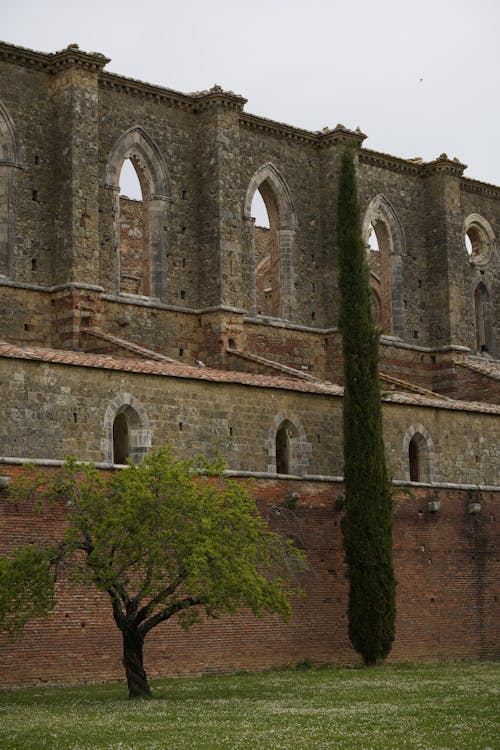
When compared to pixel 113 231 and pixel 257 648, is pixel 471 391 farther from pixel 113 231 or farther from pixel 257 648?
pixel 257 648

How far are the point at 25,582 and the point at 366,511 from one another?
8.44 meters

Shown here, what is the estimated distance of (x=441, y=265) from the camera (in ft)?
124

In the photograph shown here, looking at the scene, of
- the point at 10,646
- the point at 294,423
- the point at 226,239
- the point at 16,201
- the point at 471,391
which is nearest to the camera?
the point at 10,646

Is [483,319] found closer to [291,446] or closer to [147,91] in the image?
[147,91]

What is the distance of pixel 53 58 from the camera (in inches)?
1164

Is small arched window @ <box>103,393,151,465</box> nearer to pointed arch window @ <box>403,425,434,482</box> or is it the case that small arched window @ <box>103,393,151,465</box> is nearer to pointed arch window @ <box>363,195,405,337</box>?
pointed arch window @ <box>403,425,434,482</box>

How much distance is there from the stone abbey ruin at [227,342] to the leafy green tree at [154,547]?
240 centimetres

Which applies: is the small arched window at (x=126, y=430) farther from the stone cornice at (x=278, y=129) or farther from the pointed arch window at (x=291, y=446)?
the stone cornice at (x=278, y=129)

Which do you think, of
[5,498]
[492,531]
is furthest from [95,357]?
[492,531]

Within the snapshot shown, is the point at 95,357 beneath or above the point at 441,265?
beneath

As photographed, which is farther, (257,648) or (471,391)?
(471,391)

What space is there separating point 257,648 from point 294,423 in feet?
13.6

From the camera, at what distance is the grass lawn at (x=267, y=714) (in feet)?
50.0

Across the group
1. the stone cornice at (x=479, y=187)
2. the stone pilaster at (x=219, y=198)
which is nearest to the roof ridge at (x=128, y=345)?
the stone pilaster at (x=219, y=198)
